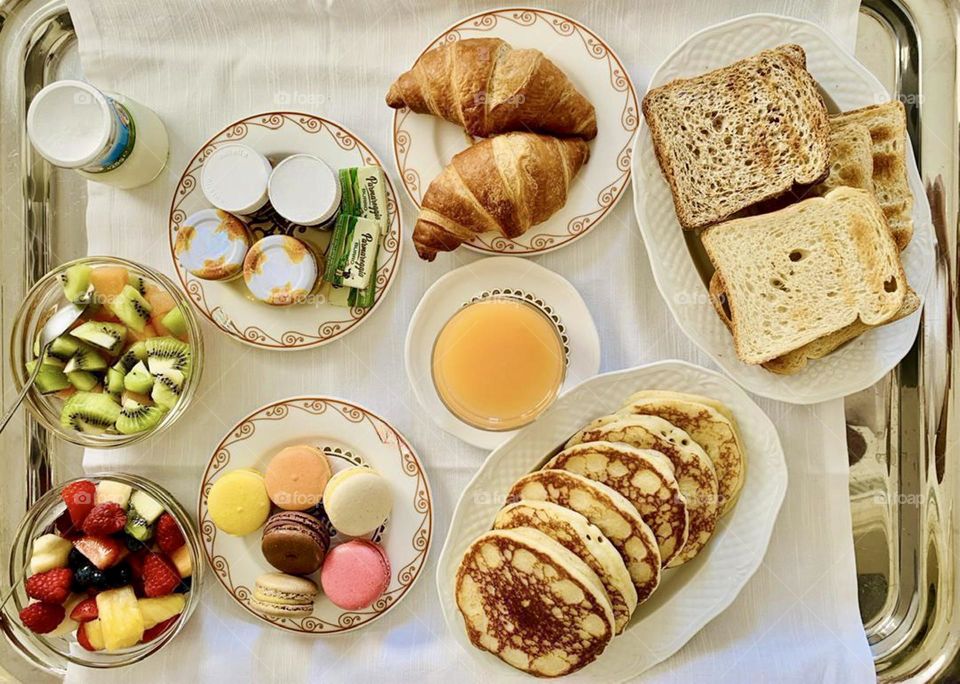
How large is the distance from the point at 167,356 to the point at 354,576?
57 cm

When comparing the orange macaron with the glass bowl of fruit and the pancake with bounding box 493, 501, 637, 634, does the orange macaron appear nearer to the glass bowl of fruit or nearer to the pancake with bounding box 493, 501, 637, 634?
the glass bowl of fruit

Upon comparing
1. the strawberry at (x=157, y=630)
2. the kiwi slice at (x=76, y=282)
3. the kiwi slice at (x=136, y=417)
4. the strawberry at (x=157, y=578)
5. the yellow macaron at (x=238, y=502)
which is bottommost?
the strawberry at (x=157, y=630)

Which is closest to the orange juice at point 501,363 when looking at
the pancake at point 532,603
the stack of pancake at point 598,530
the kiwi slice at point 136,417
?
the stack of pancake at point 598,530

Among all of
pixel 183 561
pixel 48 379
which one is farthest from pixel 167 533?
pixel 48 379

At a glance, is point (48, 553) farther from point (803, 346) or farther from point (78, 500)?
point (803, 346)

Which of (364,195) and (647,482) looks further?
(364,195)

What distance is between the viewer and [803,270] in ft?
4.68

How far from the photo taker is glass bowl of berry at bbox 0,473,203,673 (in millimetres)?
1435

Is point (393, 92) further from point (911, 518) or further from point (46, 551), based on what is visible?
point (911, 518)

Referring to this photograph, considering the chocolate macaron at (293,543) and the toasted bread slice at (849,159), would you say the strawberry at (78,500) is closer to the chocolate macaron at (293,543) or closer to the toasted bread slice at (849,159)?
the chocolate macaron at (293,543)

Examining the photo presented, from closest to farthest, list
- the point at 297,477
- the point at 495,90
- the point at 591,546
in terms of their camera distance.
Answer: the point at 591,546
the point at 495,90
the point at 297,477

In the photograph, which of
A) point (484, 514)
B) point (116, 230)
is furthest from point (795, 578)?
point (116, 230)

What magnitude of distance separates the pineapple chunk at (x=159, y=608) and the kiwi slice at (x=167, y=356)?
0.45 meters

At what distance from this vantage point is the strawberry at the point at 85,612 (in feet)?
4.75
